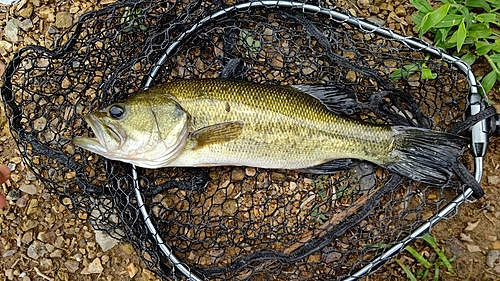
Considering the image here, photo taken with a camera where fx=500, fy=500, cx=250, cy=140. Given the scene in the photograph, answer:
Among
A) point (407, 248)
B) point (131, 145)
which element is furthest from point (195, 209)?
point (407, 248)

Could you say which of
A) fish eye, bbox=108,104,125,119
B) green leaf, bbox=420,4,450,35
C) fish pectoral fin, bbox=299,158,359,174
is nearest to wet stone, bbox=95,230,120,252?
fish eye, bbox=108,104,125,119

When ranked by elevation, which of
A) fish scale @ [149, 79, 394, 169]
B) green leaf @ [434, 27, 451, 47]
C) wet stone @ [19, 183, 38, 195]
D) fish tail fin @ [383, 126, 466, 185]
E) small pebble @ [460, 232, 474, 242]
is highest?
green leaf @ [434, 27, 451, 47]

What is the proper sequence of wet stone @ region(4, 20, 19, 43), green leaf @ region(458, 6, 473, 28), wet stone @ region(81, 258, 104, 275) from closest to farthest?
green leaf @ region(458, 6, 473, 28), wet stone @ region(81, 258, 104, 275), wet stone @ region(4, 20, 19, 43)

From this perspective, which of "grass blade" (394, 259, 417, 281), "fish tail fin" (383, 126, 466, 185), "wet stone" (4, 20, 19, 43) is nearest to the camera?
"fish tail fin" (383, 126, 466, 185)

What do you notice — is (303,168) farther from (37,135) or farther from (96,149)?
(37,135)

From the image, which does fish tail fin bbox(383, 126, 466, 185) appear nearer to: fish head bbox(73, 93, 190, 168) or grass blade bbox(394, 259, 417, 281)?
grass blade bbox(394, 259, 417, 281)

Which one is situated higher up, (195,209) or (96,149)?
(96,149)

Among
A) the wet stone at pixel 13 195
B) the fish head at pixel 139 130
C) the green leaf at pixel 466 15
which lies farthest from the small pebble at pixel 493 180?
the wet stone at pixel 13 195
